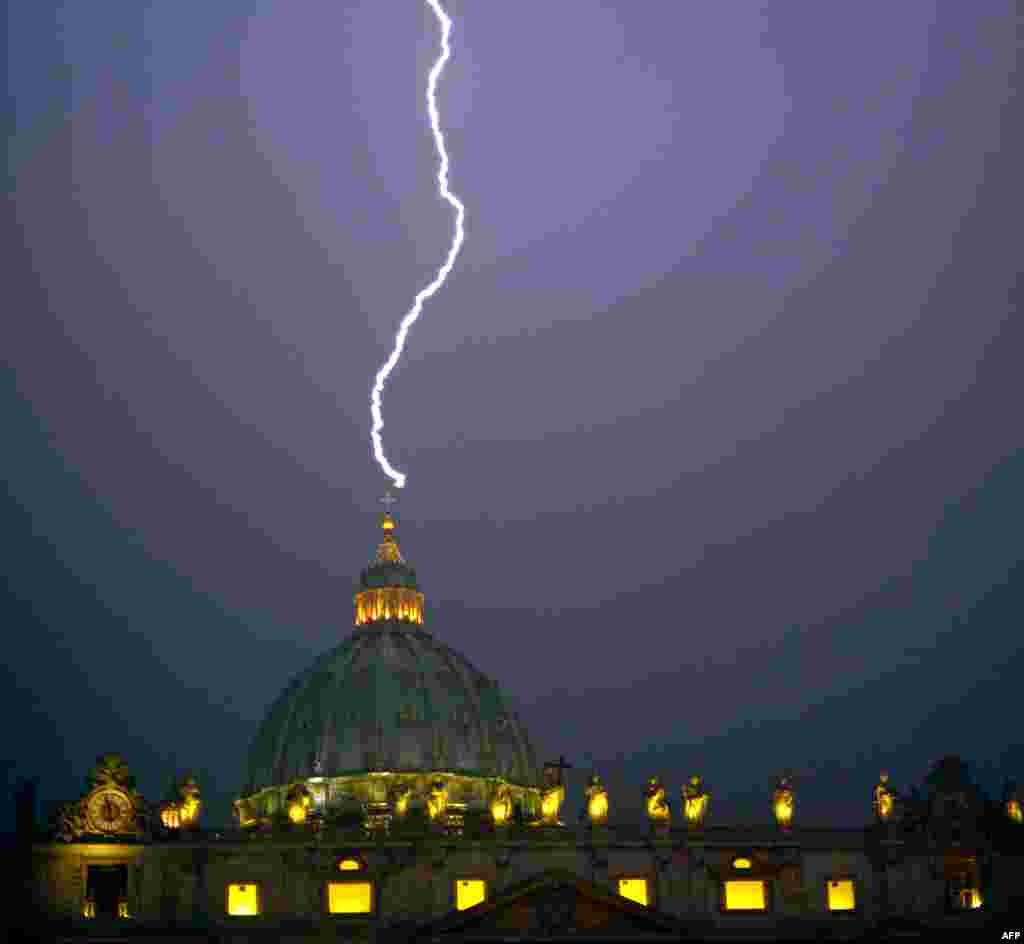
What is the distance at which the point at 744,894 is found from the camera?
133750 mm

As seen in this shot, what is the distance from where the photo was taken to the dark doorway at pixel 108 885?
425 feet

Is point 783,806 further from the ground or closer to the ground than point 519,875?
further from the ground

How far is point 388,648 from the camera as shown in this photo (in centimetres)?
17250

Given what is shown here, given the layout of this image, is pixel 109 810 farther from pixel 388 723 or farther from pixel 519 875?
pixel 388 723

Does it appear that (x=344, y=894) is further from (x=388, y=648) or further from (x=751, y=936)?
(x=388, y=648)

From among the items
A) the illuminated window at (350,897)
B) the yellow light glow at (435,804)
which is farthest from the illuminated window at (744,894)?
the illuminated window at (350,897)

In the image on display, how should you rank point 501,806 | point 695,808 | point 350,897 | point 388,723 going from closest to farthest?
point 350,897 < point 695,808 < point 501,806 < point 388,723

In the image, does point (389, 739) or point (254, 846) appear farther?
point (389, 739)

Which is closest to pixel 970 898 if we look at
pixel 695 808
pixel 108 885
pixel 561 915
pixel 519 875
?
pixel 695 808

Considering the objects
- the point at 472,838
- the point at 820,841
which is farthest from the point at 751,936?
the point at 472,838

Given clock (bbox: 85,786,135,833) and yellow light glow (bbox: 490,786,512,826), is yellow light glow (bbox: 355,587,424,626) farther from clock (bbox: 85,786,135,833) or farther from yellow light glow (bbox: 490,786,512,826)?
clock (bbox: 85,786,135,833)

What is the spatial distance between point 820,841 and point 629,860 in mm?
10774

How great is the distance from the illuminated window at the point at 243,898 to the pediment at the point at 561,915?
9998 mm

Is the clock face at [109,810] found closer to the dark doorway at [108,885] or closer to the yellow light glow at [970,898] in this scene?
the dark doorway at [108,885]
